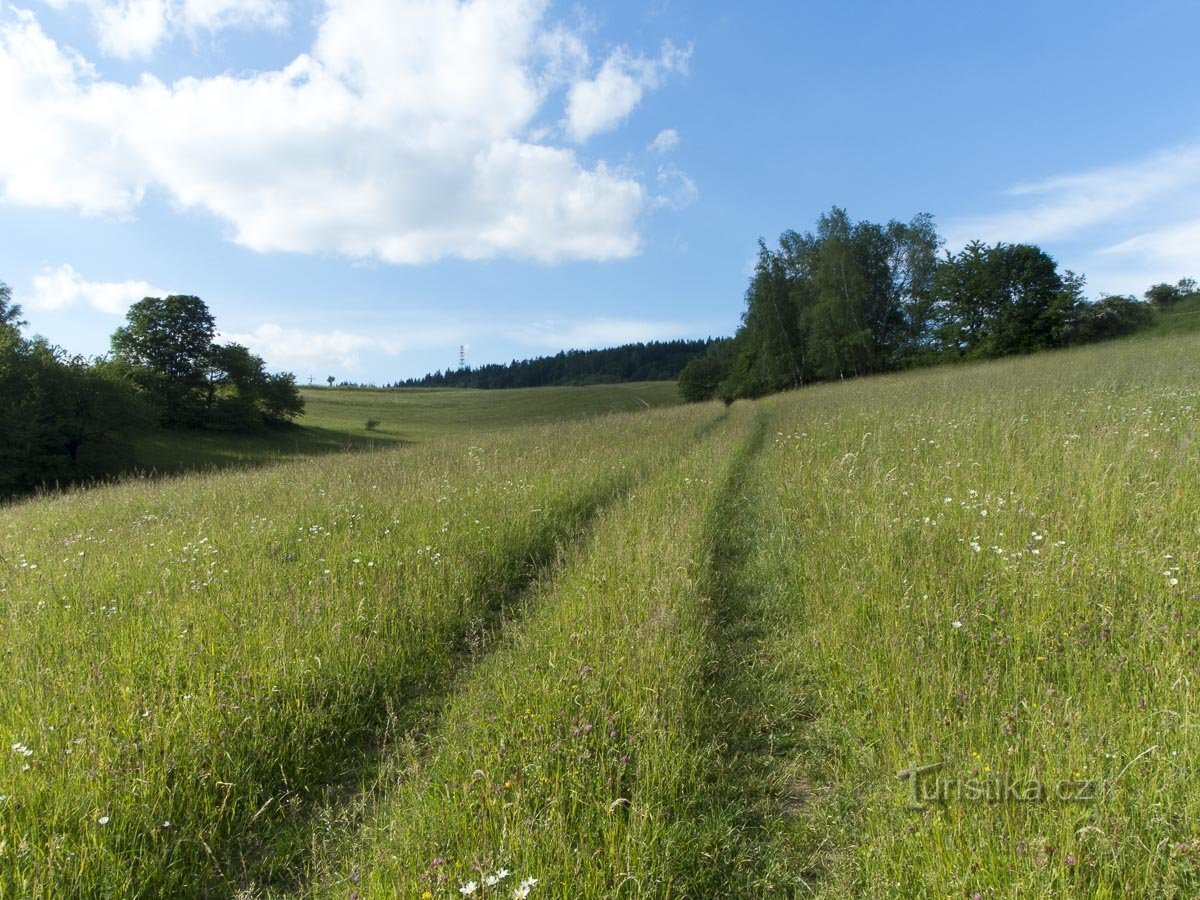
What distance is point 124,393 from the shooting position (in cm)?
3278

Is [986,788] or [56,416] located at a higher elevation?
[56,416]

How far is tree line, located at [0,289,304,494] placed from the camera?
2745 cm

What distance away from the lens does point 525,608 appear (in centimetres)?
514

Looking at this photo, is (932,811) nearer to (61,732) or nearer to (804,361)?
(61,732)

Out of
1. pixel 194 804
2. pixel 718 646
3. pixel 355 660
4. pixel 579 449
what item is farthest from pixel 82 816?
pixel 579 449

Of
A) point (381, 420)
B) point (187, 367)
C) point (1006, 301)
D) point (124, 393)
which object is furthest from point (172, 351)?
point (1006, 301)

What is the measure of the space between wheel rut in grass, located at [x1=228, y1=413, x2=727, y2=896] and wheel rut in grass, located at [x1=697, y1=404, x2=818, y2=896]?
5.62ft

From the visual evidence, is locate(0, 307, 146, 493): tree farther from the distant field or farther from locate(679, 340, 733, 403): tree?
locate(679, 340, 733, 403): tree

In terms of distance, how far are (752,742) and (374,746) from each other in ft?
7.54

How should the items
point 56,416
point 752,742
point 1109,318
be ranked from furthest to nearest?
point 1109,318, point 56,416, point 752,742

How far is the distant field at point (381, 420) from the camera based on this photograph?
124 ft

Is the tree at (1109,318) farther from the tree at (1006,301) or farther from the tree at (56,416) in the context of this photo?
the tree at (56,416)

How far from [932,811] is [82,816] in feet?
12.3

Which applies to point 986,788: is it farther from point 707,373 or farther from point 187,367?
point 707,373
